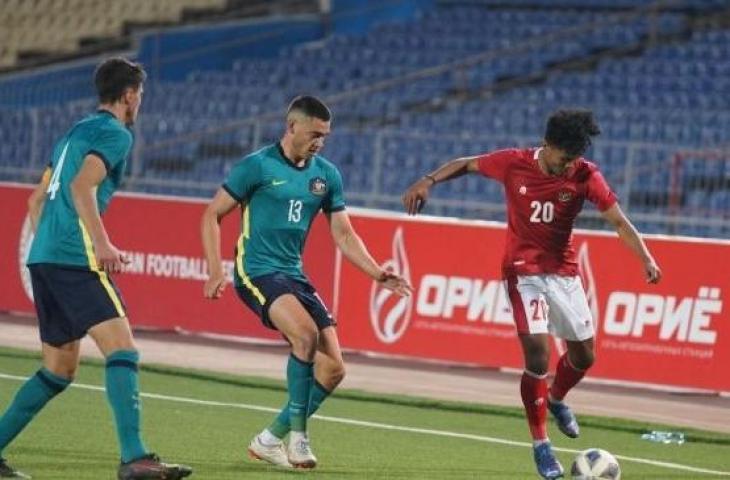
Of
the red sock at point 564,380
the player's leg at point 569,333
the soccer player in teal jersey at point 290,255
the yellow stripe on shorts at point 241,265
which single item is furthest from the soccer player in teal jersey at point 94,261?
the red sock at point 564,380

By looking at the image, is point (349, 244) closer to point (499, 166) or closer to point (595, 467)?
point (499, 166)

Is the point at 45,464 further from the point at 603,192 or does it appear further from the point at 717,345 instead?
the point at 717,345

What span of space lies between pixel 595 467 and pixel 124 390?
2636 millimetres

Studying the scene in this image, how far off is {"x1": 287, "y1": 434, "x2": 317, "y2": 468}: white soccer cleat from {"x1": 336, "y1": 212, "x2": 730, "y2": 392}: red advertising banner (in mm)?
7027

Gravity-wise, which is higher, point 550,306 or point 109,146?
point 109,146

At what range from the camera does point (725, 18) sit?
29875 mm

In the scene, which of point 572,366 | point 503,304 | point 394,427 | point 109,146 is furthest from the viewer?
point 503,304

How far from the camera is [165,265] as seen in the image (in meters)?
21.2

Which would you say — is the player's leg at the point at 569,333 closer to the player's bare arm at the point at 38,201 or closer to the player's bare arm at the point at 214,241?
the player's bare arm at the point at 214,241

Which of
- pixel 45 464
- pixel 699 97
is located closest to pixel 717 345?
pixel 45 464

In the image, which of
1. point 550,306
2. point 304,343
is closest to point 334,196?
point 304,343

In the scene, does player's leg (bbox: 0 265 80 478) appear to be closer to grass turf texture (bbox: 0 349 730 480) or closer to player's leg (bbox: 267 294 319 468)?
grass turf texture (bbox: 0 349 730 480)

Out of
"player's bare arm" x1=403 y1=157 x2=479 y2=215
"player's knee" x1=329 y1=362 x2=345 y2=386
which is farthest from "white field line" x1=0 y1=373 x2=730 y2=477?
"player's bare arm" x1=403 y1=157 x2=479 y2=215

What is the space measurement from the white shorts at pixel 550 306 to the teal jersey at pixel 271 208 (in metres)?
1.34
